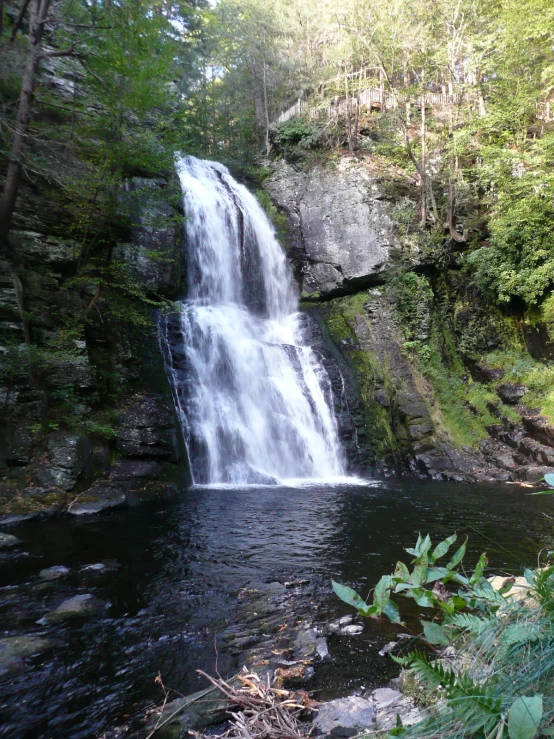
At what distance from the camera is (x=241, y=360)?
522 inches

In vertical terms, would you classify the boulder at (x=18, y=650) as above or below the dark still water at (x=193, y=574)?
above

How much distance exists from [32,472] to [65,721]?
6.15 metres

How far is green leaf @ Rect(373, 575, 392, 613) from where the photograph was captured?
6.01ft

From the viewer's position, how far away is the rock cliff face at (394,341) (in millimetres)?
12766

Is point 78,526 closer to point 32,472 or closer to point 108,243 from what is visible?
point 32,472

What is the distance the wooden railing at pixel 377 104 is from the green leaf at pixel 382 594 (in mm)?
18422

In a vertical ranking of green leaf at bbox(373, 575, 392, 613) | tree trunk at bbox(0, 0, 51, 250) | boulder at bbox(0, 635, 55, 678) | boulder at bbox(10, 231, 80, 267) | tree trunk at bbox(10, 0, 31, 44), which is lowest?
boulder at bbox(0, 635, 55, 678)

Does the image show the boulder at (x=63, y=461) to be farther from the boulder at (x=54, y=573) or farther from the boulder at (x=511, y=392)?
the boulder at (x=511, y=392)

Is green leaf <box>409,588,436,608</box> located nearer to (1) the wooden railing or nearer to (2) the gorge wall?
(2) the gorge wall

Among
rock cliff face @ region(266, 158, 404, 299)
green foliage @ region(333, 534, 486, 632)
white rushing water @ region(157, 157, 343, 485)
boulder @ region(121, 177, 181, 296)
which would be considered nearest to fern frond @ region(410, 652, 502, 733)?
green foliage @ region(333, 534, 486, 632)

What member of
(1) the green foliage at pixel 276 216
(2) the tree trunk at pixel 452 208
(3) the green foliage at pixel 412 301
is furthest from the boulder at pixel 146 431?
(2) the tree trunk at pixel 452 208

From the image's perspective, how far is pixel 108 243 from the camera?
1134cm

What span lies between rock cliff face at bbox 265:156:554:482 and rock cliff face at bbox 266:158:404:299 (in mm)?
45

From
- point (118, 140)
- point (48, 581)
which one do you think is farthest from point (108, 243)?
point (48, 581)
